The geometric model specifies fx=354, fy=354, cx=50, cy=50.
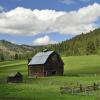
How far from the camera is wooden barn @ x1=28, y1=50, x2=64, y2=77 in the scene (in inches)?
4166

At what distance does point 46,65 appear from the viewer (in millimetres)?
106250

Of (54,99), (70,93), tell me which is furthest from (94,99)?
(70,93)

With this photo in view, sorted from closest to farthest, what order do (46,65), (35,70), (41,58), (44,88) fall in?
(44,88)
(46,65)
(35,70)
(41,58)

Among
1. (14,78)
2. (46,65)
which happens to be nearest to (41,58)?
(46,65)

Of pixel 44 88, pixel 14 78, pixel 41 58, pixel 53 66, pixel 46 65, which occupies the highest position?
pixel 41 58

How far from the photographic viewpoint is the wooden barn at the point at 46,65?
10581 cm

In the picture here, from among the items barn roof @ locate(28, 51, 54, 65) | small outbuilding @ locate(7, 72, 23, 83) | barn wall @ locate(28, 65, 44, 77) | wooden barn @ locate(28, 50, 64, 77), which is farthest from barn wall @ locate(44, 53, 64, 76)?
small outbuilding @ locate(7, 72, 23, 83)

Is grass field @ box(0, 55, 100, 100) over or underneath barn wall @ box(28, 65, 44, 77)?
underneath

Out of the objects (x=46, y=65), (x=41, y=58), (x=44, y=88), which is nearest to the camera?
(x=44, y=88)

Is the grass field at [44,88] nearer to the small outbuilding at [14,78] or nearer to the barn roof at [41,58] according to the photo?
the small outbuilding at [14,78]

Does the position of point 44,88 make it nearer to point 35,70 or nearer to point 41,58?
point 35,70

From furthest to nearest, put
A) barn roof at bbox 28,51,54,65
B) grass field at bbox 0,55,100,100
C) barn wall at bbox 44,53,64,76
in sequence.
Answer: barn roof at bbox 28,51,54,65 < barn wall at bbox 44,53,64,76 < grass field at bbox 0,55,100,100

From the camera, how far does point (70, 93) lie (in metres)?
53.7

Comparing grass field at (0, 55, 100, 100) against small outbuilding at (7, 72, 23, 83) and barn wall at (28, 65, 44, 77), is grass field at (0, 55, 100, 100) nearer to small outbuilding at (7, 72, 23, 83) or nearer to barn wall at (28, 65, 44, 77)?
small outbuilding at (7, 72, 23, 83)
